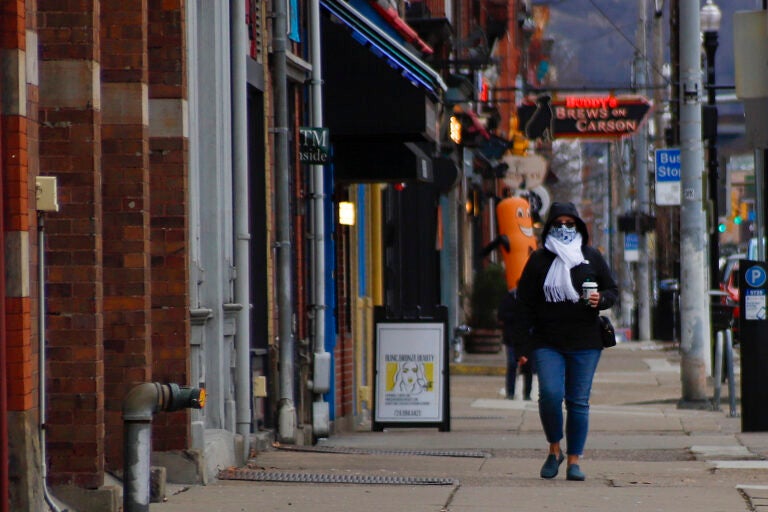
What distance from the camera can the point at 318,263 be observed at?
47.3 ft

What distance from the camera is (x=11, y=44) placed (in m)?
7.38

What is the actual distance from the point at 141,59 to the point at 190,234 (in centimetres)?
146

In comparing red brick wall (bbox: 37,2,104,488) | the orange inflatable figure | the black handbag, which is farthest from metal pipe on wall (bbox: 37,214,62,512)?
the orange inflatable figure

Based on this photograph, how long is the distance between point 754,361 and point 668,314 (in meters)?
23.9

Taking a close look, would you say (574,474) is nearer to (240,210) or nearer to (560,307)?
(560,307)

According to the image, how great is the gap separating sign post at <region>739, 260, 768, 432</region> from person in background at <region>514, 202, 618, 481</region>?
12.8 ft

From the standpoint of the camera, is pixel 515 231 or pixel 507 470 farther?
pixel 515 231

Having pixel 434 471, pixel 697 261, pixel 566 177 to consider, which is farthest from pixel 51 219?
pixel 566 177

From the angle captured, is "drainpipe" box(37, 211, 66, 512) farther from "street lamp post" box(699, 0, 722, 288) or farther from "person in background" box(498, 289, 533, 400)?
"street lamp post" box(699, 0, 722, 288)

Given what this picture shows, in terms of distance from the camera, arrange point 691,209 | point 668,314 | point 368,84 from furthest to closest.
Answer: point 668,314 < point 691,209 < point 368,84

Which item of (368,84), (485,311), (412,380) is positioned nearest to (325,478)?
(412,380)

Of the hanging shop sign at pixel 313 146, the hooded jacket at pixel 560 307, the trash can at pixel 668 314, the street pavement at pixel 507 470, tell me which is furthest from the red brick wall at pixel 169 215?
the trash can at pixel 668 314

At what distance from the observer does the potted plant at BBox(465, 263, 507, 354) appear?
31.4 m

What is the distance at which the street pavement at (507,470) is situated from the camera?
9.26 m
